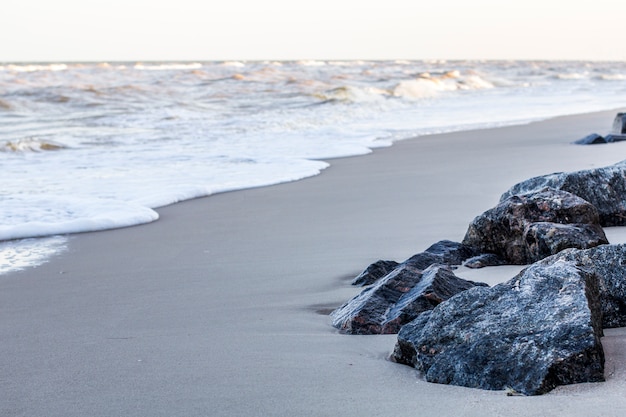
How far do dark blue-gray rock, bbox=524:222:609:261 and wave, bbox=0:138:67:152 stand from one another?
889 cm

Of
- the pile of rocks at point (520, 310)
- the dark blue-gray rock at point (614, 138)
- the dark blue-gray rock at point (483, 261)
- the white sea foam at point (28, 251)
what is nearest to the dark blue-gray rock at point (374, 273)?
the pile of rocks at point (520, 310)

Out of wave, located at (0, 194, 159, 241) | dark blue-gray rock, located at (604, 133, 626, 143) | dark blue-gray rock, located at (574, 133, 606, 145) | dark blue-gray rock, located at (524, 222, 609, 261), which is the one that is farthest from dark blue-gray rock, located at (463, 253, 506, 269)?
dark blue-gray rock, located at (604, 133, 626, 143)

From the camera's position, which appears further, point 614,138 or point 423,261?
point 614,138

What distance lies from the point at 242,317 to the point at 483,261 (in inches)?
47.2

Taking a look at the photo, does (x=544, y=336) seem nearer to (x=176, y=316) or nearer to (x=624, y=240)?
(x=176, y=316)

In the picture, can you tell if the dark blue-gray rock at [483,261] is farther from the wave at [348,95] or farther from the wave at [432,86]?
the wave at [432,86]

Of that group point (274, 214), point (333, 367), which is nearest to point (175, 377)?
point (333, 367)

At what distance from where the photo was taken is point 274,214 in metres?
6.12

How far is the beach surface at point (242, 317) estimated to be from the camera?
235 centimetres

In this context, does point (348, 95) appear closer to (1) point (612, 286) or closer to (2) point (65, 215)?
(2) point (65, 215)

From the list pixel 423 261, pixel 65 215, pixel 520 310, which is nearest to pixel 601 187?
pixel 423 261

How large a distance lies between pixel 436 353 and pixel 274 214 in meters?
3.70

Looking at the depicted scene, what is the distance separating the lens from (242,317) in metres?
3.39

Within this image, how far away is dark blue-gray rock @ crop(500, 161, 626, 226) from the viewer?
4.30m
